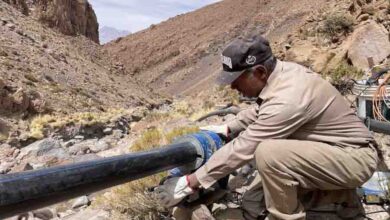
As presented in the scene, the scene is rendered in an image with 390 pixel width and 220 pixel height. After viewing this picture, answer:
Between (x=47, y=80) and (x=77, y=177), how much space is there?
26777mm

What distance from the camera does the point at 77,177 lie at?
3002 mm

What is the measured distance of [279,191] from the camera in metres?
3.39

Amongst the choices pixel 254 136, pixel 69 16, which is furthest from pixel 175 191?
pixel 69 16

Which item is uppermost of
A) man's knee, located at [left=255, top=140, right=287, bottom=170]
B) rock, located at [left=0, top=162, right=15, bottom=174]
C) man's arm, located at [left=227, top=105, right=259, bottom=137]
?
man's knee, located at [left=255, top=140, right=287, bottom=170]

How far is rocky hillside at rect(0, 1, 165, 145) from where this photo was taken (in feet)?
68.1

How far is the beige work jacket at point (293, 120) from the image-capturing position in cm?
328

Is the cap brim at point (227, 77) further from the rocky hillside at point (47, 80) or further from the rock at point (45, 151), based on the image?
the rocky hillside at point (47, 80)

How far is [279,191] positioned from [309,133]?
1.40ft

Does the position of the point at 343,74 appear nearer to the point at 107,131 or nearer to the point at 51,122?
the point at 107,131

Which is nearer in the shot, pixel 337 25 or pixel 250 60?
pixel 250 60

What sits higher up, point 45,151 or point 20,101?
point 45,151

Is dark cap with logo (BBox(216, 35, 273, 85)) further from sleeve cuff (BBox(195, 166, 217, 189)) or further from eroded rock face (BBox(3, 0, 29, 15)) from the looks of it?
eroded rock face (BBox(3, 0, 29, 15))

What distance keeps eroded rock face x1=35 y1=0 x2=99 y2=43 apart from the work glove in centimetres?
4225

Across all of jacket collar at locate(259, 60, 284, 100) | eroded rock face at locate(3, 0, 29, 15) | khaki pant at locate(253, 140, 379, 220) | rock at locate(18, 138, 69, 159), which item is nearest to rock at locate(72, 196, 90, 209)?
khaki pant at locate(253, 140, 379, 220)
